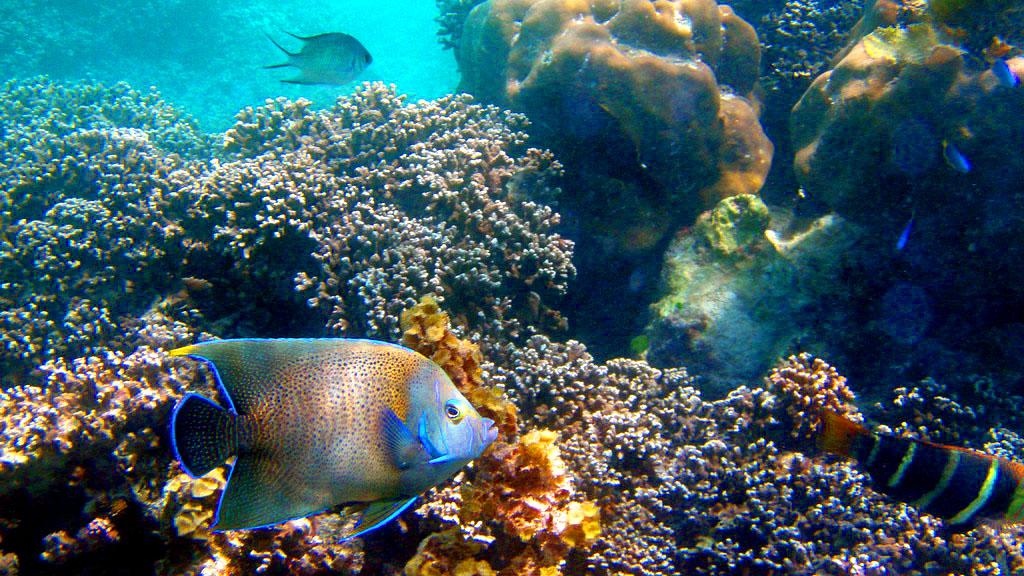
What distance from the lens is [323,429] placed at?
5.25ft

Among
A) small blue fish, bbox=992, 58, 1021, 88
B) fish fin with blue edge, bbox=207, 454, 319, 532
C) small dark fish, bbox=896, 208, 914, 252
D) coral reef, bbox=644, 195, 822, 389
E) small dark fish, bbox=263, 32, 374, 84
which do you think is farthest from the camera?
small dark fish, bbox=263, 32, 374, 84

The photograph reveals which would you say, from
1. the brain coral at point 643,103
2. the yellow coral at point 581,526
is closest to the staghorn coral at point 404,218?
the brain coral at point 643,103

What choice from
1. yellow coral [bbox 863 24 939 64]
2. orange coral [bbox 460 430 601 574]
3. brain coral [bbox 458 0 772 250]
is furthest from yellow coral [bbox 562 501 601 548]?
yellow coral [bbox 863 24 939 64]

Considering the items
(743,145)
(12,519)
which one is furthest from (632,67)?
(12,519)

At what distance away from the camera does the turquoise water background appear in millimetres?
19469

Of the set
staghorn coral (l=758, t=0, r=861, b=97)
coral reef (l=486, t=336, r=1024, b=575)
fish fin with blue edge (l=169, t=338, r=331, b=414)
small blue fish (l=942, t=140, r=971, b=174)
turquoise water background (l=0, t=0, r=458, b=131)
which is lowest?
coral reef (l=486, t=336, r=1024, b=575)

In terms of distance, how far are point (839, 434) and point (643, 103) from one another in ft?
11.9

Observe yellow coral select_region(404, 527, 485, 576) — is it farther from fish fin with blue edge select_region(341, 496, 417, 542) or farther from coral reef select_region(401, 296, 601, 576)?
fish fin with blue edge select_region(341, 496, 417, 542)

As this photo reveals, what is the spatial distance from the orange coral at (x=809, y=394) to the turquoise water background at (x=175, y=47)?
17.5 m

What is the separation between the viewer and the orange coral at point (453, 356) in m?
2.86

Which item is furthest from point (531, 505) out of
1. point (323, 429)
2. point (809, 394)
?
point (809, 394)

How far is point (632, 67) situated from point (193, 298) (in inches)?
195

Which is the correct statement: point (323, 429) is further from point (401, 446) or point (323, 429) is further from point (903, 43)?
point (903, 43)

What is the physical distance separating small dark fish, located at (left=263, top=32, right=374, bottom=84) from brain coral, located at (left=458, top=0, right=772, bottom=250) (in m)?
1.80
